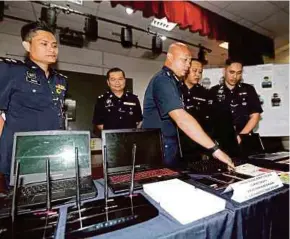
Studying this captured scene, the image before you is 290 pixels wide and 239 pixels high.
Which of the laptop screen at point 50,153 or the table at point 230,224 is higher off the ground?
the laptop screen at point 50,153

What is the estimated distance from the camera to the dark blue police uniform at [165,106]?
119cm

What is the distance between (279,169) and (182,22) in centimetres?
217

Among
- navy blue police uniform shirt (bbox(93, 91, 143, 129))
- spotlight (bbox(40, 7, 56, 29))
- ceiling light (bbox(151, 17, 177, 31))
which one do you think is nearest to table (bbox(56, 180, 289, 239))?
navy blue police uniform shirt (bbox(93, 91, 143, 129))

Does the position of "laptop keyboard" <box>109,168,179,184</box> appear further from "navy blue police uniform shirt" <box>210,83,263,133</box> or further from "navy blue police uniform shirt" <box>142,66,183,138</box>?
"navy blue police uniform shirt" <box>210,83,263,133</box>

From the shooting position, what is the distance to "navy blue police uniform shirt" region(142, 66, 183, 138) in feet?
3.89

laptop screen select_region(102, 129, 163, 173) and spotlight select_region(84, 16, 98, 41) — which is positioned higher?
spotlight select_region(84, 16, 98, 41)

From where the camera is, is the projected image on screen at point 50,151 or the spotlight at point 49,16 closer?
the projected image on screen at point 50,151

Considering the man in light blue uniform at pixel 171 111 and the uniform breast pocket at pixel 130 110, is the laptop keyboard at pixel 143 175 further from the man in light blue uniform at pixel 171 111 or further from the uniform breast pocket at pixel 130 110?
the uniform breast pocket at pixel 130 110

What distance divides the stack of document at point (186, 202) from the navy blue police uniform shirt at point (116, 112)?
179 centimetres

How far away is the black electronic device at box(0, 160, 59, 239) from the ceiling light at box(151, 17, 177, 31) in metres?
3.10

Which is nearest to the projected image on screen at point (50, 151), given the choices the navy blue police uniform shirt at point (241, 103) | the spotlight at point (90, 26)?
the navy blue police uniform shirt at point (241, 103)

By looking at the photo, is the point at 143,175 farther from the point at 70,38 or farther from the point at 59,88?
the point at 70,38

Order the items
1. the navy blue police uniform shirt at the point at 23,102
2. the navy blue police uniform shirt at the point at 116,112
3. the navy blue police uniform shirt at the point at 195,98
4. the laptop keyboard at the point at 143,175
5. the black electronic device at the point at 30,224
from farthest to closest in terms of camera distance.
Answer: the navy blue police uniform shirt at the point at 116,112
the navy blue police uniform shirt at the point at 195,98
the navy blue police uniform shirt at the point at 23,102
the laptop keyboard at the point at 143,175
the black electronic device at the point at 30,224

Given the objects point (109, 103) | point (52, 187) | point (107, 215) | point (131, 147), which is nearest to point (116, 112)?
point (109, 103)
